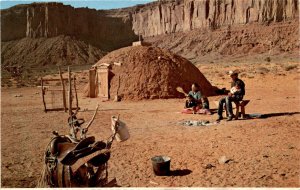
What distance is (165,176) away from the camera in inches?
244

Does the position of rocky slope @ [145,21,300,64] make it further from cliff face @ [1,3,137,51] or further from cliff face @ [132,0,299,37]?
cliff face @ [1,3,137,51]

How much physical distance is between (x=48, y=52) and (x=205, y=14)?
42820mm

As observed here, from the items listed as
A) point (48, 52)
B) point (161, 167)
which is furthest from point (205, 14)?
point (161, 167)

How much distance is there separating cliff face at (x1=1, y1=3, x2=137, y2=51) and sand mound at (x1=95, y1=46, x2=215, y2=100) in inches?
2808

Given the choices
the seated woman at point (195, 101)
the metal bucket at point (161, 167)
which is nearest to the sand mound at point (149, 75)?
the seated woman at point (195, 101)

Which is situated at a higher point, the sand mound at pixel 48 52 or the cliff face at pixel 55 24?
the cliff face at pixel 55 24

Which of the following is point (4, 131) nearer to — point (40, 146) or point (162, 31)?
point (40, 146)

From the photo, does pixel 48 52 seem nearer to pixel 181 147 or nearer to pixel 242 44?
pixel 242 44

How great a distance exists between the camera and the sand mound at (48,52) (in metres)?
73.3

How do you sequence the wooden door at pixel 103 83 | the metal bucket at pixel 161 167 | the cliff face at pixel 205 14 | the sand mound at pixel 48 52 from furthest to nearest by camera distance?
the cliff face at pixel 205 14
the sand mound at pixel 48 52
the wooden door at pixel 103 83
the metal bucket at pixel 161 167

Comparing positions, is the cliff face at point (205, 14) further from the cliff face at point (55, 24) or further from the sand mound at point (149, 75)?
the sand mound at point (149, 75)

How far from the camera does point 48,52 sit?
253ft

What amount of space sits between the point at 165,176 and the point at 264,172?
62.4 inches

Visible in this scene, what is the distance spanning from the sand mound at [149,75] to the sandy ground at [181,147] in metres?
2.96
